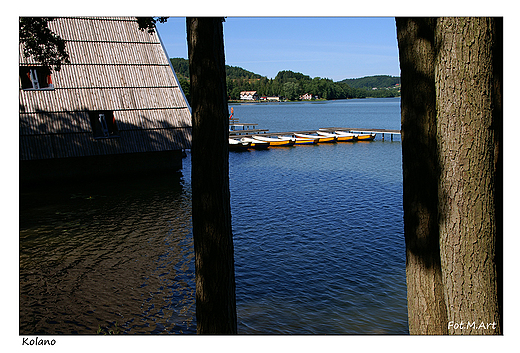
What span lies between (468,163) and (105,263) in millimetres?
9963

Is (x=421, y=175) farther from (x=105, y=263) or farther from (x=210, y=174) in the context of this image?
(x=105, y=263)

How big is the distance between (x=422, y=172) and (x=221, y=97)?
7.49 ft

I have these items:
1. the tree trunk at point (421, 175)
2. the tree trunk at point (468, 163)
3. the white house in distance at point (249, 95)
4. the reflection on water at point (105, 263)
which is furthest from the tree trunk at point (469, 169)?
the white house in distance at point (249, 95)

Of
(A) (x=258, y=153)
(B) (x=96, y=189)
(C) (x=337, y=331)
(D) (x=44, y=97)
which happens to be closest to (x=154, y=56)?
(D) (x=44, y=97)

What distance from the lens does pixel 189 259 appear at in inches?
453

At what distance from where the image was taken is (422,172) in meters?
4.42

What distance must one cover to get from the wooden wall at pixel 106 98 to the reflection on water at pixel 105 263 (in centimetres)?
295

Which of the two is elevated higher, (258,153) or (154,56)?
(154,56)

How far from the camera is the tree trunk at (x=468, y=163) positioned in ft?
11.5

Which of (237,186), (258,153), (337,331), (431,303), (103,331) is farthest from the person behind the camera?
(258,153)

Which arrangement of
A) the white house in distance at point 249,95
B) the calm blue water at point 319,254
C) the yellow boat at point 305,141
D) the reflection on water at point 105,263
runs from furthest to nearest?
the white house in distance at point 249,95
the yellow boat at point 305,141
the calm blue water at point 319,254
the reflection on water at point 105,263

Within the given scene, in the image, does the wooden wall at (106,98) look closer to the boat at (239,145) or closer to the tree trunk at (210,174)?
the boat at (239,145)
